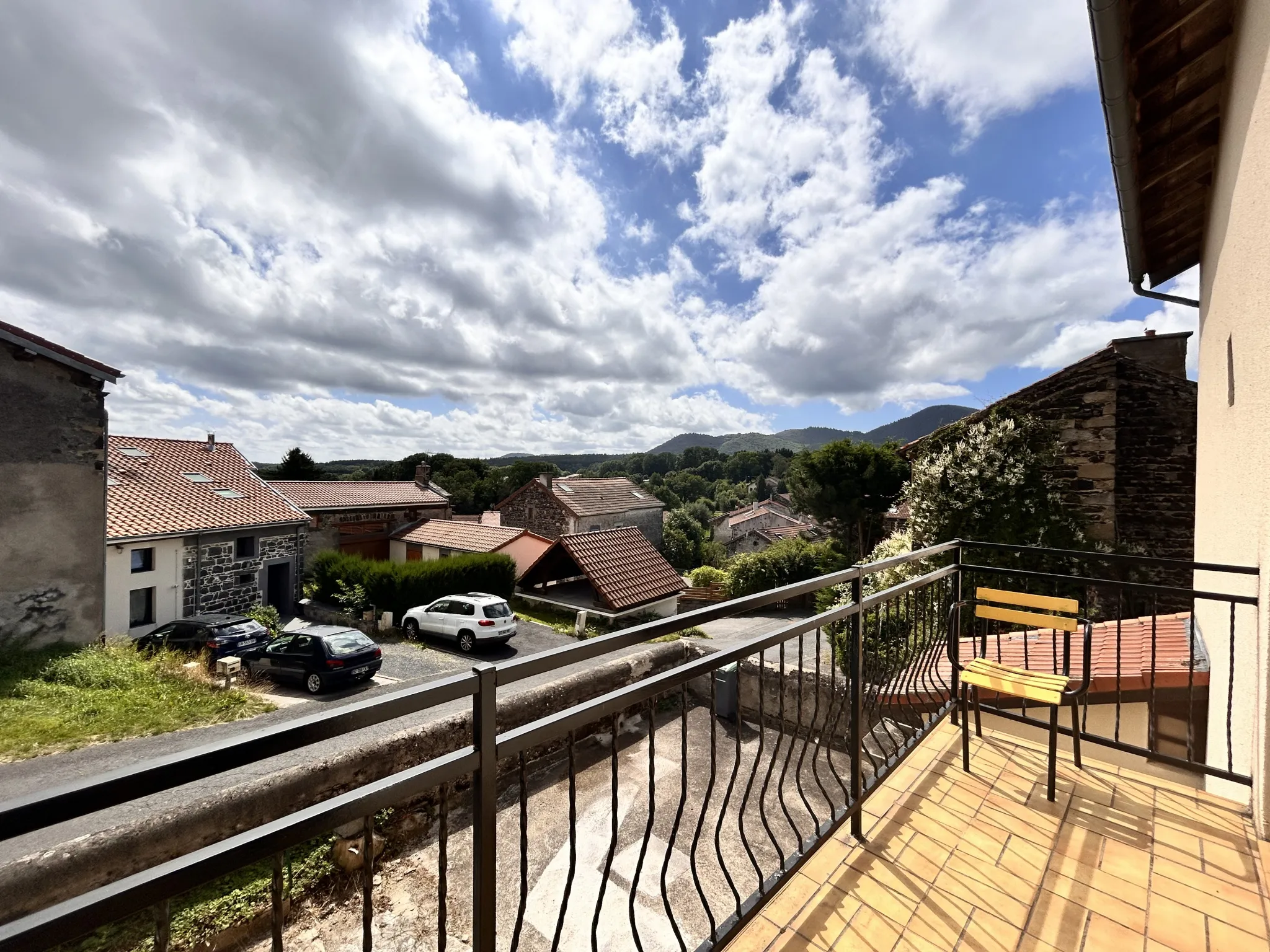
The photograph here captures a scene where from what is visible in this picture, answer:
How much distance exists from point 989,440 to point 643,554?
9677 mm

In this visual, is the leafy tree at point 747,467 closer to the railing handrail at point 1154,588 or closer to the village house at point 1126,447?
the village house at point 1126,447

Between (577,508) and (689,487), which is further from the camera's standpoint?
(689,487)

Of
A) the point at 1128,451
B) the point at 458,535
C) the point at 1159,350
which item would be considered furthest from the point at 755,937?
the point at 458,535

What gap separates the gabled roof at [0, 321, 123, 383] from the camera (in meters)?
10.4

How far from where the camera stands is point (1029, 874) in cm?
197

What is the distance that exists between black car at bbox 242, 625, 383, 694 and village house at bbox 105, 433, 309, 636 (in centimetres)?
512

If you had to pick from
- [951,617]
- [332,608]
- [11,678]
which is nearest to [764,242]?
[951,617]

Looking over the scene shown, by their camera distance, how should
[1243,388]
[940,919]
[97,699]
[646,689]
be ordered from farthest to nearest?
[97,699], [1243,388], [940,919], [646,689]

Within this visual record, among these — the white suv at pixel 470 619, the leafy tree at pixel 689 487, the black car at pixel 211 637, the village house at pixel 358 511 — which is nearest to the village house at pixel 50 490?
the black car at pixel 211 637

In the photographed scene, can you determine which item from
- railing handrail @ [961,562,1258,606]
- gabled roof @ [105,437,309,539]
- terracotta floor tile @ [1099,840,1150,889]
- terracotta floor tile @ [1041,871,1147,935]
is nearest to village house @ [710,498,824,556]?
gabled roof @ [105,437,309,539]

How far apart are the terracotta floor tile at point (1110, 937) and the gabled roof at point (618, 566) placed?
12.3 meters

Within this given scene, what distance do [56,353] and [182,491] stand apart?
5.70 m

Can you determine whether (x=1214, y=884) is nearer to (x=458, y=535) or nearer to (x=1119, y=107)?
(x=1119, y=107)

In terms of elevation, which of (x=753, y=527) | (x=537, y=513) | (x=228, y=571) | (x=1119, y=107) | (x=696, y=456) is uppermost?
(x=696, y=456)
